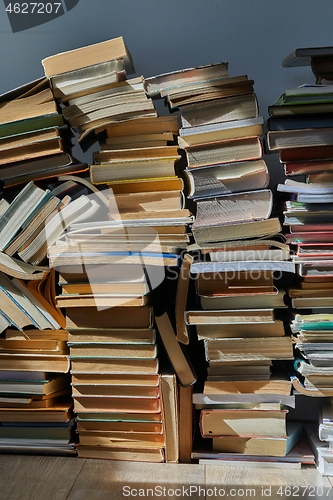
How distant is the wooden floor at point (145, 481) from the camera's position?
1121mm

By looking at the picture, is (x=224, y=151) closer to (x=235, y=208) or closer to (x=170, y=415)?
(x=235, y=208)

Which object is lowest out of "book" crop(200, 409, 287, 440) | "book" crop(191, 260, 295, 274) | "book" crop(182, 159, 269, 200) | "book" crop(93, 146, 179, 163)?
"book" crop(200, 409, 287, 440)

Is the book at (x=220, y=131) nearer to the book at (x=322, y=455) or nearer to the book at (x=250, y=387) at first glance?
the book at (x=250, y=387)

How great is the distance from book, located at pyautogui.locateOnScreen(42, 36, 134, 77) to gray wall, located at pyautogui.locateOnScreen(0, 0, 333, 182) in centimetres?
26

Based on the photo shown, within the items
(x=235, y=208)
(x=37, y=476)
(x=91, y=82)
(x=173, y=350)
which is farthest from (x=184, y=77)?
(x=37, y=476)

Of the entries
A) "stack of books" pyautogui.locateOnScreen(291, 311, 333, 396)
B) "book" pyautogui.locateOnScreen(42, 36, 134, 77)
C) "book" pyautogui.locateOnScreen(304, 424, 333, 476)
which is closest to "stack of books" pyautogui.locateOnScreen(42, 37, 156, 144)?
"book" pyautogui.locateOnScreen(42, 36, 134, 77)

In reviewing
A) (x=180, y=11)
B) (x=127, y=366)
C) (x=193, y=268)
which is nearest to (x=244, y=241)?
(x=193, y=268)

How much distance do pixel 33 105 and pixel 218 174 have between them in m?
0.45

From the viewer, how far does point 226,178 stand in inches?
46.2

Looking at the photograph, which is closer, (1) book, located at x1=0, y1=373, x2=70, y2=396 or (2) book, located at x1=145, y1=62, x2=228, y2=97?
(2) book, located at x1=145, y1=62, x2=228, y2=97

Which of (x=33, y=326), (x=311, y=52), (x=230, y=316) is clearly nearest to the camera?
(x=311, y=52)

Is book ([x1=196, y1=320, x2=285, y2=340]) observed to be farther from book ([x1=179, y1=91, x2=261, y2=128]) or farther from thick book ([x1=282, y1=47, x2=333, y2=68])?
thick book ([x1=282, y1=47, x2=333, y2=68])

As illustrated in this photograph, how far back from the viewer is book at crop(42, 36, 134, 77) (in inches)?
45.6

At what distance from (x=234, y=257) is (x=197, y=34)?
63 centimetres
